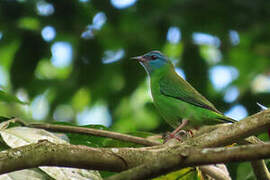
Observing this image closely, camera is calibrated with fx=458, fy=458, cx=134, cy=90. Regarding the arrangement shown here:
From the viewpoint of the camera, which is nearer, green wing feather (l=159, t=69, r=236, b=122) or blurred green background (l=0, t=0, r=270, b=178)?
green wing feather (l=159, t=69, r=236, b=122)

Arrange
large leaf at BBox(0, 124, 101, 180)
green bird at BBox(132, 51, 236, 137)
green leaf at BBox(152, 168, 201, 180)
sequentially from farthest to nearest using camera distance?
1. green bird at BBox(132, 51, 236, 137)
2. green leaf at BBox(152, 168, 201, 180)
3. large leaf at BBox(0, 124, 101, 180)

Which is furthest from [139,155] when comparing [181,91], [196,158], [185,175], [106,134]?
[181,91]

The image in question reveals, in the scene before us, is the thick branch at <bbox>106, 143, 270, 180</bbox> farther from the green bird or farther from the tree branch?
the green bird

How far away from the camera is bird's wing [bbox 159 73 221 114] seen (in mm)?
4781

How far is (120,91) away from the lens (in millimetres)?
6133

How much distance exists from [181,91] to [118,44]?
1984mm

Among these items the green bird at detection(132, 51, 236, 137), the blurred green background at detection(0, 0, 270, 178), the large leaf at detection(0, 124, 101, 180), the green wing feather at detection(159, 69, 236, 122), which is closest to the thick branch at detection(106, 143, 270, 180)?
the large leaf at detection(0, 124, 101, 180)

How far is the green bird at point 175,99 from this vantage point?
451 cm

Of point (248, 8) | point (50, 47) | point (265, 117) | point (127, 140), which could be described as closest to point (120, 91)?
point (50, 47)

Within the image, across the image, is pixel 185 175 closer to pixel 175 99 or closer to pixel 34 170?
pixel 34 170

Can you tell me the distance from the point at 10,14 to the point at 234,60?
13.2 feet

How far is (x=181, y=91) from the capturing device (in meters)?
5.22

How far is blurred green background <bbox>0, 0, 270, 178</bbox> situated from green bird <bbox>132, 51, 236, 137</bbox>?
0.73 ft

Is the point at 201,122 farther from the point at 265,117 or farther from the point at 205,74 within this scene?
the point at 265,117
